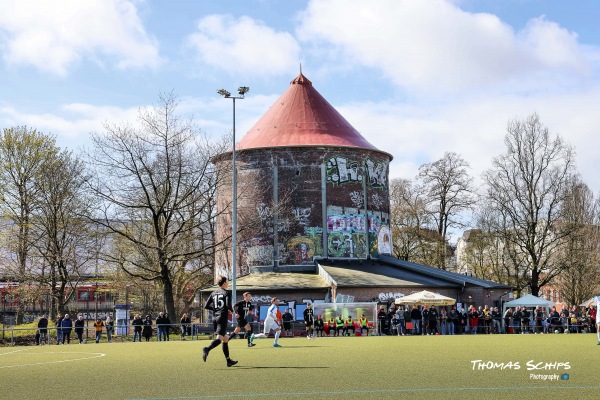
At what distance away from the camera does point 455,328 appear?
146 feet

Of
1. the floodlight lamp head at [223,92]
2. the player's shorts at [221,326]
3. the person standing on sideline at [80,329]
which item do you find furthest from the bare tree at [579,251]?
the player's shorts at [221,326]

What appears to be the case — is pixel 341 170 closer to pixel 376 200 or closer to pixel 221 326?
pixel 376 200

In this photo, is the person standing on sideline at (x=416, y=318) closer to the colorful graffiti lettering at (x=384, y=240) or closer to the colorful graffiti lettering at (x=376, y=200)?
the colorful graffiti lettering at (x=384, y=240)

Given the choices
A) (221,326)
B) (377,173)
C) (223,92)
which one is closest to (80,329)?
(223,92)

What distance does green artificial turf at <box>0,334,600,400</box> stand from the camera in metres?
12.1

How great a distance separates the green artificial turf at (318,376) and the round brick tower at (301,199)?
116ft

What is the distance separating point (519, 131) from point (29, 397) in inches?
2192

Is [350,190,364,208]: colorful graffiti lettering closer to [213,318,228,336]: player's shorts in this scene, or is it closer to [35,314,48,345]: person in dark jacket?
[35,314,48,345]: person in dark jacket

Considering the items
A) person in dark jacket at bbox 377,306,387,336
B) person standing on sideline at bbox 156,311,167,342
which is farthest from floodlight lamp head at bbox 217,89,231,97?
person in dark jacket at bbox 377,306,387,336

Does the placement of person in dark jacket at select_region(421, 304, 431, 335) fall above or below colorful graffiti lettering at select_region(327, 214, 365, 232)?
below

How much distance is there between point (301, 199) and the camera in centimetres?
5694

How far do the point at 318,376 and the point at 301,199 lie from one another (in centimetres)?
4229

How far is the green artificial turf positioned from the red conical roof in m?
37.8

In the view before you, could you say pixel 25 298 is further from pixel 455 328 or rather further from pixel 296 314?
pixel 455 328
